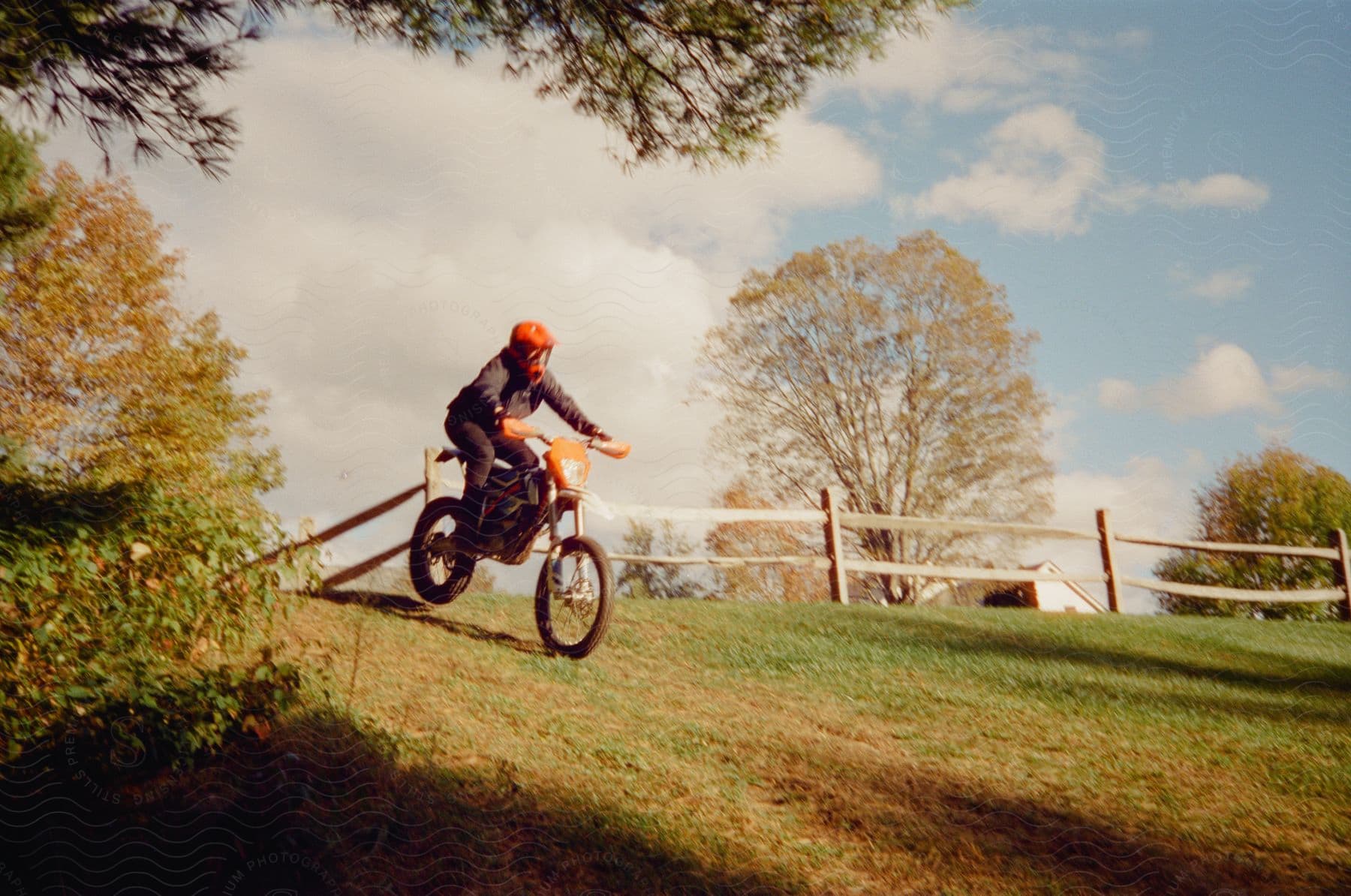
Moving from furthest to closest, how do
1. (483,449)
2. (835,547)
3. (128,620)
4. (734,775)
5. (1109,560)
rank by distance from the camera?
(1109,560)
(835,547)
(483,449)
(734,775)
(128,620)

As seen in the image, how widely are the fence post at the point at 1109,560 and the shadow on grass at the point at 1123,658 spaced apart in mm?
2661

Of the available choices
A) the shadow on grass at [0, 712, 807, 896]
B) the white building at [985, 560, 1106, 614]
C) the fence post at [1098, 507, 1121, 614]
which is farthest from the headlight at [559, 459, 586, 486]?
the white building at [985, 560, 1106, 614]

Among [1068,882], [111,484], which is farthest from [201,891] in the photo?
[1068,882]

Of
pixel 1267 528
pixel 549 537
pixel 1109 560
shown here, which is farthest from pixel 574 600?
pixel 1267 528

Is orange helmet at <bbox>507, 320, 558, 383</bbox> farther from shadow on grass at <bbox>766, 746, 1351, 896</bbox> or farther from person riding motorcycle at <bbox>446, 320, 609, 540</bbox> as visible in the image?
shadow on grass at <bbox>766, 746, 1351, 896</bbox>

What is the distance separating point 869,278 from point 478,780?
15544mm

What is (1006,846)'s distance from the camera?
167 inches

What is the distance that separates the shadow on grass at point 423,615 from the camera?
258 inches

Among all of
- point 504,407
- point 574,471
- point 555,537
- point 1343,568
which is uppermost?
point 504,407

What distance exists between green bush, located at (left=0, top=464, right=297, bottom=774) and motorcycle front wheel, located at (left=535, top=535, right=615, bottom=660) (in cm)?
189

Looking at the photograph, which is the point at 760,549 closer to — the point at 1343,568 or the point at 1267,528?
the point at 1343,568

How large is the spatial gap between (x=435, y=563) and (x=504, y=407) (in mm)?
1824

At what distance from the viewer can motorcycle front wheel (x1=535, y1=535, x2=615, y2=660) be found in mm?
5844

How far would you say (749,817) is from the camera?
414 centimetres
